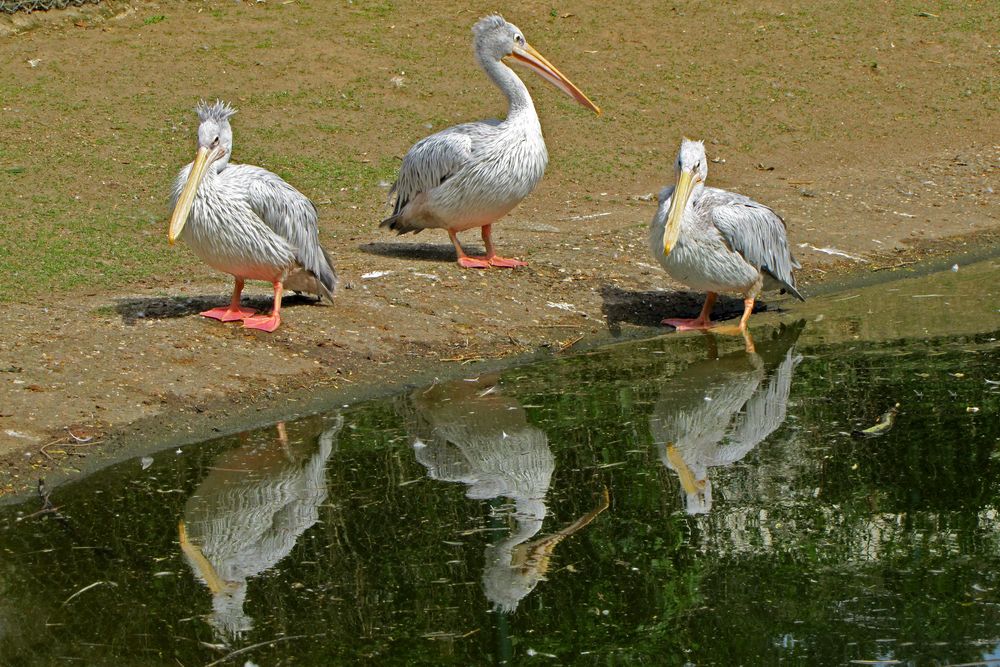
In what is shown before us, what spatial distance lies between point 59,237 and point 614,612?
564 cm

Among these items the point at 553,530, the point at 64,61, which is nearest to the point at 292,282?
the point at 553,530

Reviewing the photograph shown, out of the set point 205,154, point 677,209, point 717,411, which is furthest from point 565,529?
A: point 205,154

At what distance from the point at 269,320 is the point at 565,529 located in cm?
260

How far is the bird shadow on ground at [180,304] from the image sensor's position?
21.9 ft

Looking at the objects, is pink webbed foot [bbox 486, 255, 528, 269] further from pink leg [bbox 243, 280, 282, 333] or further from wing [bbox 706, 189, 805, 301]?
pink leg [bbox 243, 280, 282, 333]

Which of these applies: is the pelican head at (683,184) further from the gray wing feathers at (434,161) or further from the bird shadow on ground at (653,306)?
the gray wing feathers at (434,161)

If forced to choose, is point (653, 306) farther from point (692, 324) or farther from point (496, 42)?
point (496, 42)

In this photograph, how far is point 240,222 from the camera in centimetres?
623

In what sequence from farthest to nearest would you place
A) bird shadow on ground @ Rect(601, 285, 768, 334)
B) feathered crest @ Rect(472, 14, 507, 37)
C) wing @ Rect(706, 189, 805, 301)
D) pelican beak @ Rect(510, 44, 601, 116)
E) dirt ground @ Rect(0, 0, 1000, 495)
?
1. pelican beak @ Rect(510, 44, 601, 116)
2. feathered crest @ Rect(472, 14, 507, 37)
3. bird shadow on ground @ Rect(601, 285, 768, 334)
4. wing @ Rect(706, 189, 805, 301)
5. dirt ground @ Rect(0, 0, 1000, 495)

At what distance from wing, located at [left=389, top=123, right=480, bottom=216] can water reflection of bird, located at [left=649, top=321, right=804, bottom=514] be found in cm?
206

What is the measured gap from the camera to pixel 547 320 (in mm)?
6934

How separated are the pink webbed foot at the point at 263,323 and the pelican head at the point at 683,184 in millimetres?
1949

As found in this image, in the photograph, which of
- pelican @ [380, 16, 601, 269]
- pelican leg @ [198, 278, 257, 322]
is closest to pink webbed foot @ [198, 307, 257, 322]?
pelican leg @ [198, 278, 257, 322]

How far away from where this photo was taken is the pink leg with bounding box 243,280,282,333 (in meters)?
6.37
